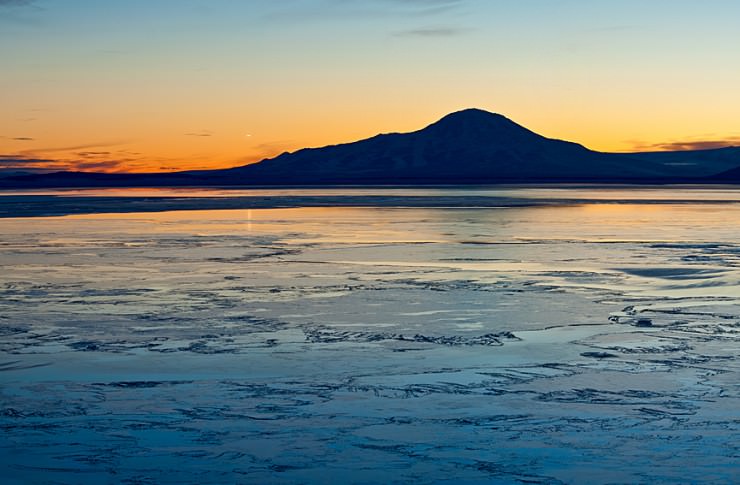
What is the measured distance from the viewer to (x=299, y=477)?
17.7 feet

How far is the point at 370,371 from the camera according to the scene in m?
7.80

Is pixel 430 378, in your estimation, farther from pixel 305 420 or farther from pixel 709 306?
pixel 709 306

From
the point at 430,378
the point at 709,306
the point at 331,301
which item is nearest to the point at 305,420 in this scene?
the point at 430,378

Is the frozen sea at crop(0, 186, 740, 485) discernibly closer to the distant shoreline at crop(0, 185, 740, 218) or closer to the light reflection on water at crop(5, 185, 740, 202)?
the distant shoreline at crop(0, 185, 740, 218)

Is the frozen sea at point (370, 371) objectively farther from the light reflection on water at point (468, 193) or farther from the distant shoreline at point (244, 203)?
the light reflection on water at point (468, 193)

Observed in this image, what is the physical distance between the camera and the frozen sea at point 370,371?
223 inches

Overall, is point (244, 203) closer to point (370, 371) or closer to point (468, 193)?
point (468, 193)

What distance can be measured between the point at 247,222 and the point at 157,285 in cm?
1577

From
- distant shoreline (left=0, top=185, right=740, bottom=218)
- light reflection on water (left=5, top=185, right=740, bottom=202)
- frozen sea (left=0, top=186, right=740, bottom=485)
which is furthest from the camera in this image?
light reflection on water (left=5, top=185, right=740, bottom=202)

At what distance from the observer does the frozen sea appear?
5.65 metres

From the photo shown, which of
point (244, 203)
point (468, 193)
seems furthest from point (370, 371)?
point (468, 193)

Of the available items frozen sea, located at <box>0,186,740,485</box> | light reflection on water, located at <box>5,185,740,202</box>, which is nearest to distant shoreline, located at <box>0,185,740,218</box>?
light reflection on water, located at <box>5,185,740,202</box>

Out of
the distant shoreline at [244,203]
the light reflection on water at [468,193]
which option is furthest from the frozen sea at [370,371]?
the light reflection on water at [468,193]

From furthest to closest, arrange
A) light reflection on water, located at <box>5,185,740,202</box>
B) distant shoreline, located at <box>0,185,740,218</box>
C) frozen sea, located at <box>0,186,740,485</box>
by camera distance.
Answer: light reflection on water, located at <box>5,185,740,202</box> < distant shoreline, located at <box>0,185,740,218</box> < frozen sea, located at <box>0,186,740,485</box>
